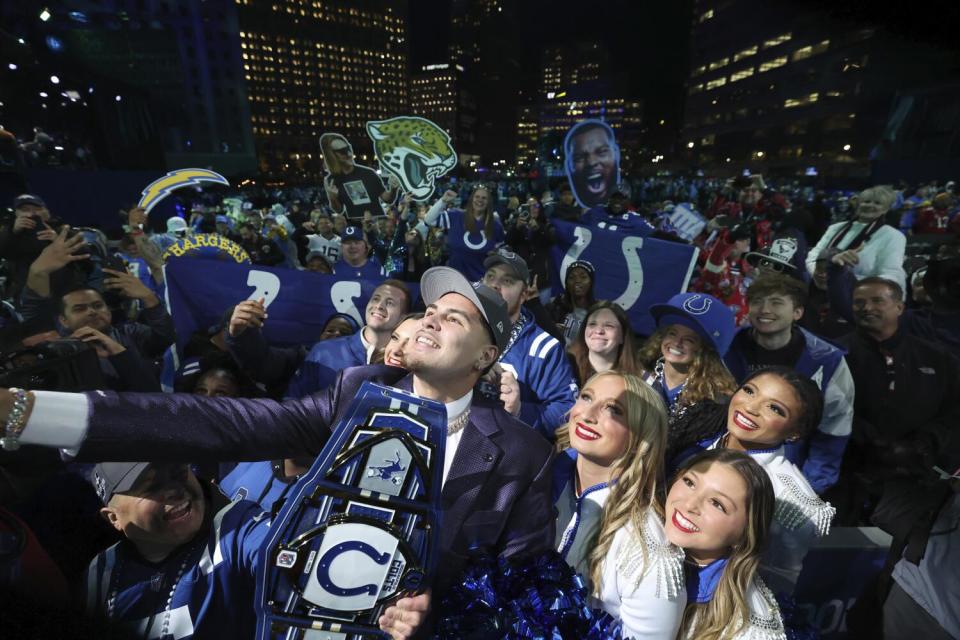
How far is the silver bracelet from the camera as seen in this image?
95cm

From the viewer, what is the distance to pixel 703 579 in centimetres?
169

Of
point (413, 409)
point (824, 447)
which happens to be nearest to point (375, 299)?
point (413, 409)

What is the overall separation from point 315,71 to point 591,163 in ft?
192

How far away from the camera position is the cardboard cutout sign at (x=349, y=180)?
6711 mm

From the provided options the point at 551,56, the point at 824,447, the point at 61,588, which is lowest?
the point at 824,447

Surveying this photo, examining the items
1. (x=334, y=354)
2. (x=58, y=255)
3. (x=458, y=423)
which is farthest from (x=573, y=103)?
(x=458, y=423)

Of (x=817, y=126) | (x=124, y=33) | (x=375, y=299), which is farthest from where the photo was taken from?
(x=817, y=126)

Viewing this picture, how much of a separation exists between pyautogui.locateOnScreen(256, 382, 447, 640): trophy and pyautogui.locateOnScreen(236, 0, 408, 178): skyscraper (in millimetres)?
43686

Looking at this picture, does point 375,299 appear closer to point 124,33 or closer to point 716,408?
point 716,408

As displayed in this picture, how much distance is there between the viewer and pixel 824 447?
286 cm

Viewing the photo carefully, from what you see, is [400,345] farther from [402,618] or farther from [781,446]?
[781,446]

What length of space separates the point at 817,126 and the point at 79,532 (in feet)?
198

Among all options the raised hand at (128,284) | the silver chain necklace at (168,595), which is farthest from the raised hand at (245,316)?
the silver chain necklace at (168,595)

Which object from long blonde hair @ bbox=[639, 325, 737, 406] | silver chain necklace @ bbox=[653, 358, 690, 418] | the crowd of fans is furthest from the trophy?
long blonde hair @ bbox=[639, 325, 737, 406]
